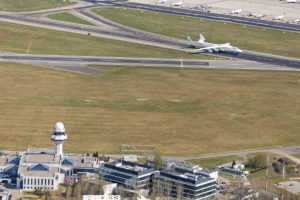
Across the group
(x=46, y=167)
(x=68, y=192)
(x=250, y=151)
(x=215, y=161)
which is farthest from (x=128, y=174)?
(x=250, y=151)

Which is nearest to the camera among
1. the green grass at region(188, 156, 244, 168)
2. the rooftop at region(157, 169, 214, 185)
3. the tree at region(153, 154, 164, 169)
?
the rooftop at region(157, 169, 214, 185)

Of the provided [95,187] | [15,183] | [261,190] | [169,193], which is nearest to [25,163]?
[15,183]

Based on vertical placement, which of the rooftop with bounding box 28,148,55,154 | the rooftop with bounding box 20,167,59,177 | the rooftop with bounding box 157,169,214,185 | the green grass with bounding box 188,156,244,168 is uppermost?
the rooftop with bounding box 157,169,214,185

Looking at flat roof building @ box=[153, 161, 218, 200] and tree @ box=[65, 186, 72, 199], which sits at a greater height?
flat roof building @ box=[153, 161, 218, 200]

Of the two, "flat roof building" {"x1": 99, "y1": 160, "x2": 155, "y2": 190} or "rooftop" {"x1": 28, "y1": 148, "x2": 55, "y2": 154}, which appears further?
"rooftop" {"x1": 28, "y1": 148, "x2": 55, "y2": 154}

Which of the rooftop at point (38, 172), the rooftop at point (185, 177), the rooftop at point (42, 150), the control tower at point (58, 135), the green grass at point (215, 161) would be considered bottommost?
the green grass at point (215, 161)

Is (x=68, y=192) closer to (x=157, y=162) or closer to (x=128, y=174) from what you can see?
(x=128, y=174)

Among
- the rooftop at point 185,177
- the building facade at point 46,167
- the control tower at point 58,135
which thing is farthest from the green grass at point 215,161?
the control tower at point 58,135

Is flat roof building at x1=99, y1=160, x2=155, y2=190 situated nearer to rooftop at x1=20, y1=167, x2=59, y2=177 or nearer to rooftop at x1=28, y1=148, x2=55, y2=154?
rooftop at x1=20, y1=167, x2=59, y2=177

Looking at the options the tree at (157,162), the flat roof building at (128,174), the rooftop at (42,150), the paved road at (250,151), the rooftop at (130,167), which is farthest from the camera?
the paved road at (250,151)

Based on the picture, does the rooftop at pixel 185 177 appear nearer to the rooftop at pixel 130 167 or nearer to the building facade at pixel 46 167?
the rooftop at pixel 130 167

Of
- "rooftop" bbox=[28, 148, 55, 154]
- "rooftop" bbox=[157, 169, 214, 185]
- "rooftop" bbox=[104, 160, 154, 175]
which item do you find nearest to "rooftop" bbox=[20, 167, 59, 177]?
"rooftop" bbox=[104, 160, 154, 175]
